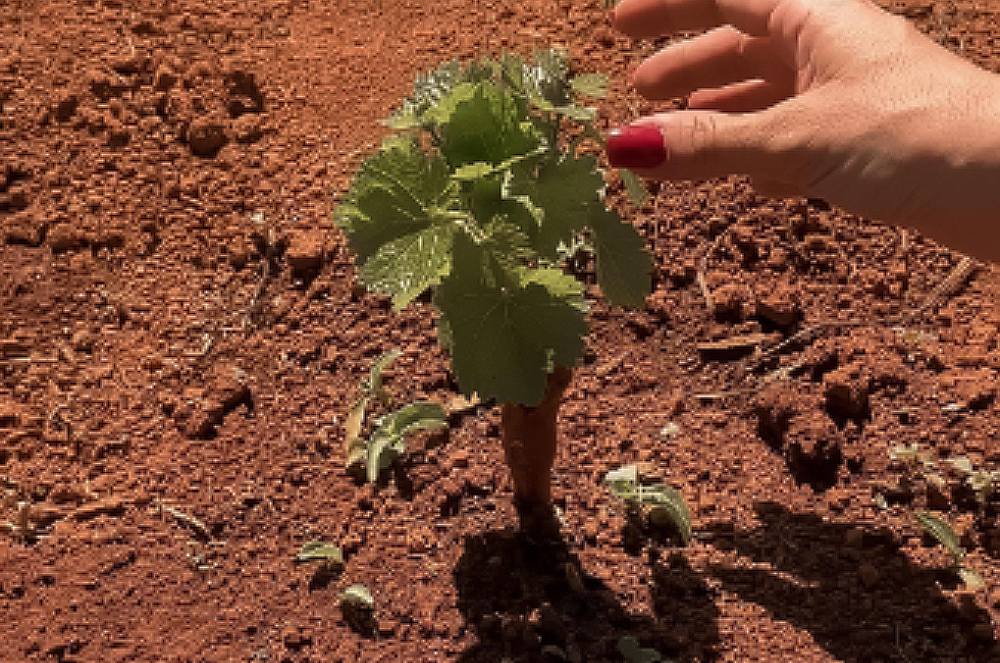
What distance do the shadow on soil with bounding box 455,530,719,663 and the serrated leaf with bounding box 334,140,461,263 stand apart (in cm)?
72

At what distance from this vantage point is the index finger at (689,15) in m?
2.13

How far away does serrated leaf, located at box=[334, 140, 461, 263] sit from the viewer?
71.4 inches

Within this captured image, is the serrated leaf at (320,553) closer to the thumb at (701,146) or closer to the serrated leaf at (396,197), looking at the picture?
the serrated leaf at (396,197)

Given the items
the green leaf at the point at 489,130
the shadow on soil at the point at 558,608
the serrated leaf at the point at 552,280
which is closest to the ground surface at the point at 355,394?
the shadow on soil at the point at 558,608

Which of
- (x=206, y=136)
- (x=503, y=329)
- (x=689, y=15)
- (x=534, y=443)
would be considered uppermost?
(x=689, y=15)

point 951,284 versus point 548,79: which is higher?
point 548,79

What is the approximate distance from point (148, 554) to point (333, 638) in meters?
0.44

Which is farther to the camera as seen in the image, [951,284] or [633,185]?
[951,284]

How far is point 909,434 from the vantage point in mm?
2461

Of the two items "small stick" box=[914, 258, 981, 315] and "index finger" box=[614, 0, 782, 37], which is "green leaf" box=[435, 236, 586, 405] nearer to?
"index finger" box=[614, 0, 782, 37]

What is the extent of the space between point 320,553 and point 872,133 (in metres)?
1.24

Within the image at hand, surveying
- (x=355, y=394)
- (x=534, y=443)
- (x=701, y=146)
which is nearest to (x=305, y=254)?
(x=355, y=394)

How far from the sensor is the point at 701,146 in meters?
1.88

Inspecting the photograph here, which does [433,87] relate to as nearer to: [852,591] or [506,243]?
[506,243]
